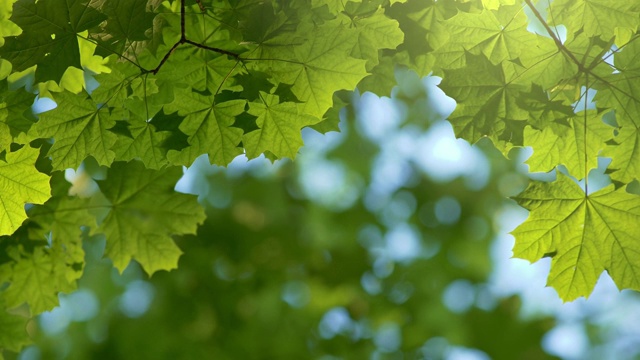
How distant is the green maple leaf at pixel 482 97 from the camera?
2230mm

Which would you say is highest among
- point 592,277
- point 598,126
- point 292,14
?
point 598,126

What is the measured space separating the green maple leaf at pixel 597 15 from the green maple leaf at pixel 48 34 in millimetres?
1599

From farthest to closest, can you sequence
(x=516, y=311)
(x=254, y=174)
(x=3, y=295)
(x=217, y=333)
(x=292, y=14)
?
(x=254, y=174), (x=516, y=311), (x=217, y=333), (x=3, y=295), (x=292, y=14)

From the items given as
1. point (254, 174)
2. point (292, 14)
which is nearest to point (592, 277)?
point (292, 14)

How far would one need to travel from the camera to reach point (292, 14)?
82.6 inches

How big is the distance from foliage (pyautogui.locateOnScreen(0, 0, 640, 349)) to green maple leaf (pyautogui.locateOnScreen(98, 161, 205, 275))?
0.68m

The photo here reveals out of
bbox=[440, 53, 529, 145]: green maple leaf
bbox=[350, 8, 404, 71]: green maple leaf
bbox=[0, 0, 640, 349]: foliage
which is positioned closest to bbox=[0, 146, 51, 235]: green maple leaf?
bbox=[0, 0, 640, 349]: foliage

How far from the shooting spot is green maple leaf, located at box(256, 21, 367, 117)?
2104mm

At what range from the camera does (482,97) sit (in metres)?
2.25

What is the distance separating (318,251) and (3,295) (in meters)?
7.01

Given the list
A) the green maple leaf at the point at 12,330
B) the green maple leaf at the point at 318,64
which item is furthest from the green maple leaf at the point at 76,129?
the green maple leaf at the point at 12,330

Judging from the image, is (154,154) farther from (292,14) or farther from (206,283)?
(206,283)

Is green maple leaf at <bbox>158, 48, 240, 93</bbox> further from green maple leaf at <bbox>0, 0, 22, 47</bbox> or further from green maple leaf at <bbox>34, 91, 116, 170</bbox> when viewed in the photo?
green maple leaf at <bbox>0, 0, 22, 47</bbox>

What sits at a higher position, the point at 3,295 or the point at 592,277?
the point at 592,277
